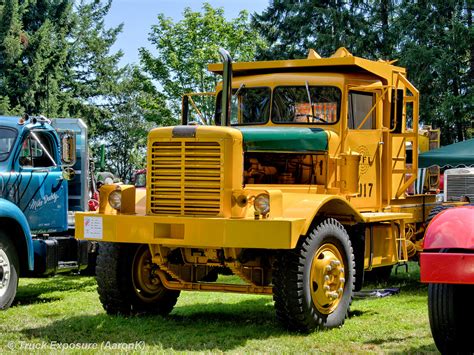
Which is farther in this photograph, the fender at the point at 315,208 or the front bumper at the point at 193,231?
the fender at the point at 315,208

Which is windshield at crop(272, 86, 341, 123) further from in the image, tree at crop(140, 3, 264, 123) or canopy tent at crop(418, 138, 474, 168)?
tree at crop(140, 3, 264, 123)

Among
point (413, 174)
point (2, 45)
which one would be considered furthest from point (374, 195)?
point (2, 45)

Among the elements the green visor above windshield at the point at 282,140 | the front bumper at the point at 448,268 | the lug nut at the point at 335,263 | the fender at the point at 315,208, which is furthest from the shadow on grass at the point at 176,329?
the front bumper at the point at 448,268

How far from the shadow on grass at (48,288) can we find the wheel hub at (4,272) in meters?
0.59

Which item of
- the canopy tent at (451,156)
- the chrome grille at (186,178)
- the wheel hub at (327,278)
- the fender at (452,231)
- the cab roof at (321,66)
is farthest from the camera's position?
the canopy tent at (451,156)

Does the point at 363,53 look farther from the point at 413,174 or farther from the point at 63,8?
the point at 413,174

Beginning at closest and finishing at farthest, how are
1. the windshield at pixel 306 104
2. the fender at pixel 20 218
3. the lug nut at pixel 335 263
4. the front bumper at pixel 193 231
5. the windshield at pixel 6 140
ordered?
the front bumper at pixel 193 231 → the lug nut at pixel 335 263 → the windshield at pixel 306 104 → the fender at pixel 20 218 → the windshield at pixel 6 140

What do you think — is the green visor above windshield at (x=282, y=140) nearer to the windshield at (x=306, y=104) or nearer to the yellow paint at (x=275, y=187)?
the yellow paint at (x=275, y=187)

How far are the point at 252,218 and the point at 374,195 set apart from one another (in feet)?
9.30

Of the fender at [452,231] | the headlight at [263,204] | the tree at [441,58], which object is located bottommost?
the fender at [452,231]

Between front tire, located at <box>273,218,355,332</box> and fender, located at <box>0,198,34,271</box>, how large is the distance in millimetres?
3665

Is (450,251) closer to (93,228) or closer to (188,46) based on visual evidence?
(93,228)

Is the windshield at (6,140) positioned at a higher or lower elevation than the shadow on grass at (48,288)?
higher

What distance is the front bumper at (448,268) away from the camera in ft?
19.1
